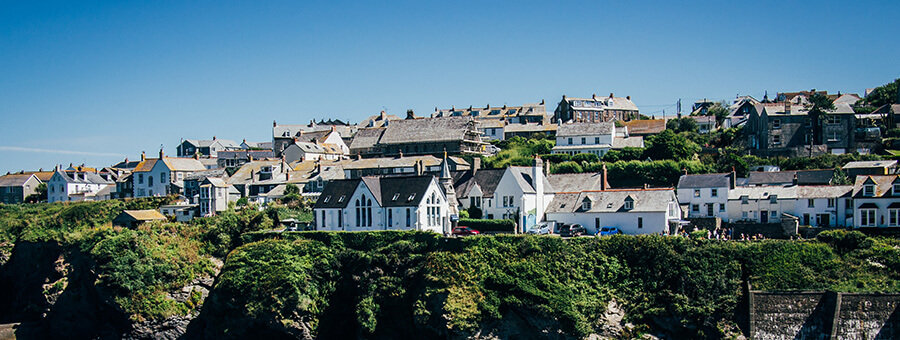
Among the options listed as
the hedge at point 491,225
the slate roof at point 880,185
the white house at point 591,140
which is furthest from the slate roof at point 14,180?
the slate roof at point 880,185

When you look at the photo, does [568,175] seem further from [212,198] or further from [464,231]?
[212,198]

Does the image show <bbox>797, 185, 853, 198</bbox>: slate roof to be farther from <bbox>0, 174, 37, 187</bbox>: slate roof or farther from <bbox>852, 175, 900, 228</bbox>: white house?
<bbox>0, 174, 37, 187</bbox>: slate roof

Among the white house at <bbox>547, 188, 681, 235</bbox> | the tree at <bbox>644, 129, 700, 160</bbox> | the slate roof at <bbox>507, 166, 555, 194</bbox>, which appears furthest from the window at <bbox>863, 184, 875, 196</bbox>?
the slate roof at <bbox>507, 166, 555, 194</bbox>

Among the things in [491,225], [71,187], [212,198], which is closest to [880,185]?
[491,225]

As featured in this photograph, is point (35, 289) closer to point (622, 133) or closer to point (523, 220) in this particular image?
point (523, 220)

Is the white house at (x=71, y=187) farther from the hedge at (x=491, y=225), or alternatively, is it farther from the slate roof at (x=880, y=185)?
the slate roof at (x=880, y=185)

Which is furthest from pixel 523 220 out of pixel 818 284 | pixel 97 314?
pixel 97 314
